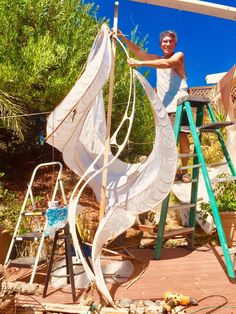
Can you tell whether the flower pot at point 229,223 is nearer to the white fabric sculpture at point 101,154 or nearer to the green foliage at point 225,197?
the green foliage at point 225,197

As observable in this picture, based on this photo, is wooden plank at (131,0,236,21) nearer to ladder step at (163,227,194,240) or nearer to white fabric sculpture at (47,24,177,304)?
white fabric sculpture at (47,24,177,304)

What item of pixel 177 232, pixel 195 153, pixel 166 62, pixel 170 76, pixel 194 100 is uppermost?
pixel 166 62

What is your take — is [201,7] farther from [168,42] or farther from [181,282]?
[181,282]

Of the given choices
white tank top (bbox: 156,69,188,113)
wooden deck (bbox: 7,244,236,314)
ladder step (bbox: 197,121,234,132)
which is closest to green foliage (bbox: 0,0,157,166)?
white tank top (bbox: 156,69,188,113)

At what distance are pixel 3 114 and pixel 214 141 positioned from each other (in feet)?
17.3

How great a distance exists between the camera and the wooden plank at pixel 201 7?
4.14m

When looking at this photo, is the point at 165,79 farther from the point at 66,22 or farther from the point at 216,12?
the point at 66,22

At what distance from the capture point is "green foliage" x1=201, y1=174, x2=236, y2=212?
513cm

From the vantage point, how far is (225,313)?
2.91 metres

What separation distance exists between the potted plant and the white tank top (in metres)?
1.36

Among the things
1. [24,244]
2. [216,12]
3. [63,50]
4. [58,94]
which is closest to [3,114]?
[58,94]

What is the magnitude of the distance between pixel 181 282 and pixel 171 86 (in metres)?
2.27

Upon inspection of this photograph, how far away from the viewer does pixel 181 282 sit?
3.65 m

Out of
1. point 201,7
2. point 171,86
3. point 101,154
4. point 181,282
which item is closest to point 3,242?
point 101,154
